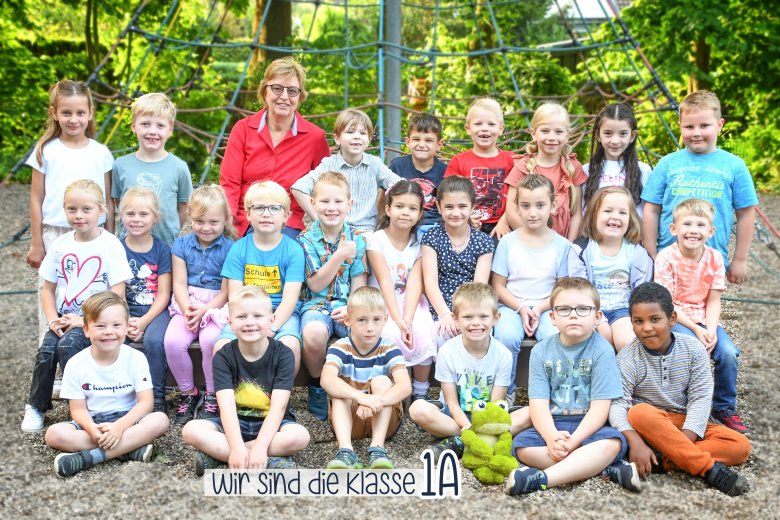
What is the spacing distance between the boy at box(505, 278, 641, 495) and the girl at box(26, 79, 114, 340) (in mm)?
1969

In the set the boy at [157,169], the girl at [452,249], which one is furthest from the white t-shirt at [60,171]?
the girl at [452,249]

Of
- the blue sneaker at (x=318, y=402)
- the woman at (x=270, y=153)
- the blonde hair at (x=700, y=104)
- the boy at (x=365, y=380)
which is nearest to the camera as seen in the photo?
the boy at (x=365, y=380)

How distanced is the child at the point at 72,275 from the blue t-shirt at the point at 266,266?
0.43m

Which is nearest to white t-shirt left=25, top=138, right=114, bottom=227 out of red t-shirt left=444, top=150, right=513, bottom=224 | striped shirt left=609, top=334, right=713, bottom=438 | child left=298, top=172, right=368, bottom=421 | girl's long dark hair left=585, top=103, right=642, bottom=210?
child left=298, top=172, right=368, bottom=421

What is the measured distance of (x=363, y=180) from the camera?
3859mm

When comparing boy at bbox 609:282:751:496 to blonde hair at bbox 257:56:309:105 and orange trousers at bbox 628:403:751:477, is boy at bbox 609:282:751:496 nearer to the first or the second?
orange trousers at bbox 628:403:751:477

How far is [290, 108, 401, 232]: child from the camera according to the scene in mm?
3762

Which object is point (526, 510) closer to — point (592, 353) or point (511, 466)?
point (511, 466)

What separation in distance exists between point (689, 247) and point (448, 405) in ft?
3.67

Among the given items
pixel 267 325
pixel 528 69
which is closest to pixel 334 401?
pixel 267 325

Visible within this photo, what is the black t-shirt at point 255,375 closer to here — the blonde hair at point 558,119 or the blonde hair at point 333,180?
the blonde hair at point 333,180

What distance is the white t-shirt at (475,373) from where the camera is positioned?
3.17 meters

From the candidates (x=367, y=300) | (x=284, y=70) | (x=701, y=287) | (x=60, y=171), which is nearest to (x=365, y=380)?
(x=367, y=300)

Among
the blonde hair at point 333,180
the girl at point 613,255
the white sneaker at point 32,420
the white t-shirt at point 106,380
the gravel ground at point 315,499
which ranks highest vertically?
the blonde hair at point 333,180
